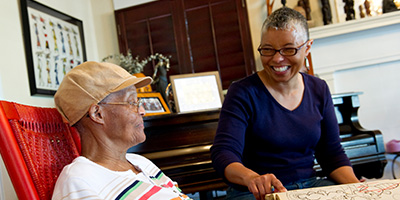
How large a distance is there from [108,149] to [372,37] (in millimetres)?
3037

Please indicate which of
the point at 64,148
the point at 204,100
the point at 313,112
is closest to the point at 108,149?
the point at 64,148

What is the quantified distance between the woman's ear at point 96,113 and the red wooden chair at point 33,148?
20 centimetres

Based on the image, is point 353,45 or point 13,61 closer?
point 13,61

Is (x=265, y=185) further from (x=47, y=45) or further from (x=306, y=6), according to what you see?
(x=306, y=6)

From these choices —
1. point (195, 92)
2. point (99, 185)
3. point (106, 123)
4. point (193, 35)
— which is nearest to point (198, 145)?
point (195, 92)

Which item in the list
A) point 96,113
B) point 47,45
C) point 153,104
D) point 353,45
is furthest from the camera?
point 353,45

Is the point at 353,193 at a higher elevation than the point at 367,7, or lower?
lower

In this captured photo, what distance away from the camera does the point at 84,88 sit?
1.09 metres

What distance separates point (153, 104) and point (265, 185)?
4.18 feet

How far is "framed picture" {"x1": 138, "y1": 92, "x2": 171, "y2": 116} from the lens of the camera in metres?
2.21

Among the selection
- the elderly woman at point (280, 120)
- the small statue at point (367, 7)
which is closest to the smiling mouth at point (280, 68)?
the elderly woman at point (280, 120)

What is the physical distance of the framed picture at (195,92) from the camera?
Result: 89.0 inches

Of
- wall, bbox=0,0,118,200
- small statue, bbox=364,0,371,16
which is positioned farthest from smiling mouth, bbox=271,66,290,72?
small statue, bbox=364,0,371,16

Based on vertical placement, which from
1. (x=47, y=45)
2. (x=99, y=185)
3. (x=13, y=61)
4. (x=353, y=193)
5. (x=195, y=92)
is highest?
(x=47, y=45)
